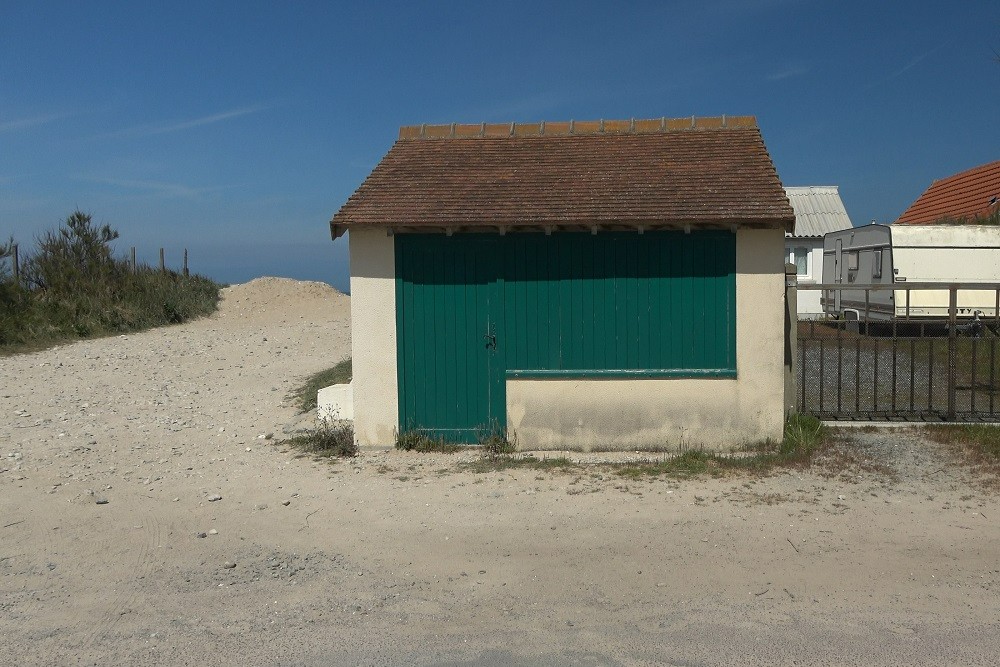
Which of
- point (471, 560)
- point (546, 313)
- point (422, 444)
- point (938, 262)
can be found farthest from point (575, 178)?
point (938, 262)

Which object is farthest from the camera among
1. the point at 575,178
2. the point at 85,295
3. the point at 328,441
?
the point at 85,295

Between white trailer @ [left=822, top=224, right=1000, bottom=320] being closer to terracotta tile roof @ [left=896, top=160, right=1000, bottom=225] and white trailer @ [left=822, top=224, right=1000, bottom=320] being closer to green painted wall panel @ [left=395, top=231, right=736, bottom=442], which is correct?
terracotta tile roof @ [left=896, top=160, right=1000, bottom=225]

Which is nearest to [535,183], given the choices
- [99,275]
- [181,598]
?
[181,598]

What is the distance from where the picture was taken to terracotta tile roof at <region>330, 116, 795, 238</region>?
836 cm

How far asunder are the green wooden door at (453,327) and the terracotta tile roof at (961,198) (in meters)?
16.3

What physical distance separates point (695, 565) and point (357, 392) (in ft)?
14.8

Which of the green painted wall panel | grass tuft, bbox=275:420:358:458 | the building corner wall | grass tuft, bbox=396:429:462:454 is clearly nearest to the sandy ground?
grass tuft, bbox=396:429:462:454

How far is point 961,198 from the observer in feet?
74.5

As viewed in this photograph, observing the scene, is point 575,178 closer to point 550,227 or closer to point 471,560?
point 550,227

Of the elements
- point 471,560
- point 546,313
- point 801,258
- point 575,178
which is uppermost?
point 575,178

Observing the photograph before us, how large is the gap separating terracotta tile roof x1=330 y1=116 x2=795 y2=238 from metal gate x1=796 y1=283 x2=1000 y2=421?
1.62m

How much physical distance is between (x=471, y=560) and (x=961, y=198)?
72.6ft

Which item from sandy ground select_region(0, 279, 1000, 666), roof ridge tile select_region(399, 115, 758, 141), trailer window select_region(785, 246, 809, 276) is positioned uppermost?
roof ridge tile select_region(399, 115, 758, 141)

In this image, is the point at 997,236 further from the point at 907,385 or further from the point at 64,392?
the point at 64,392
